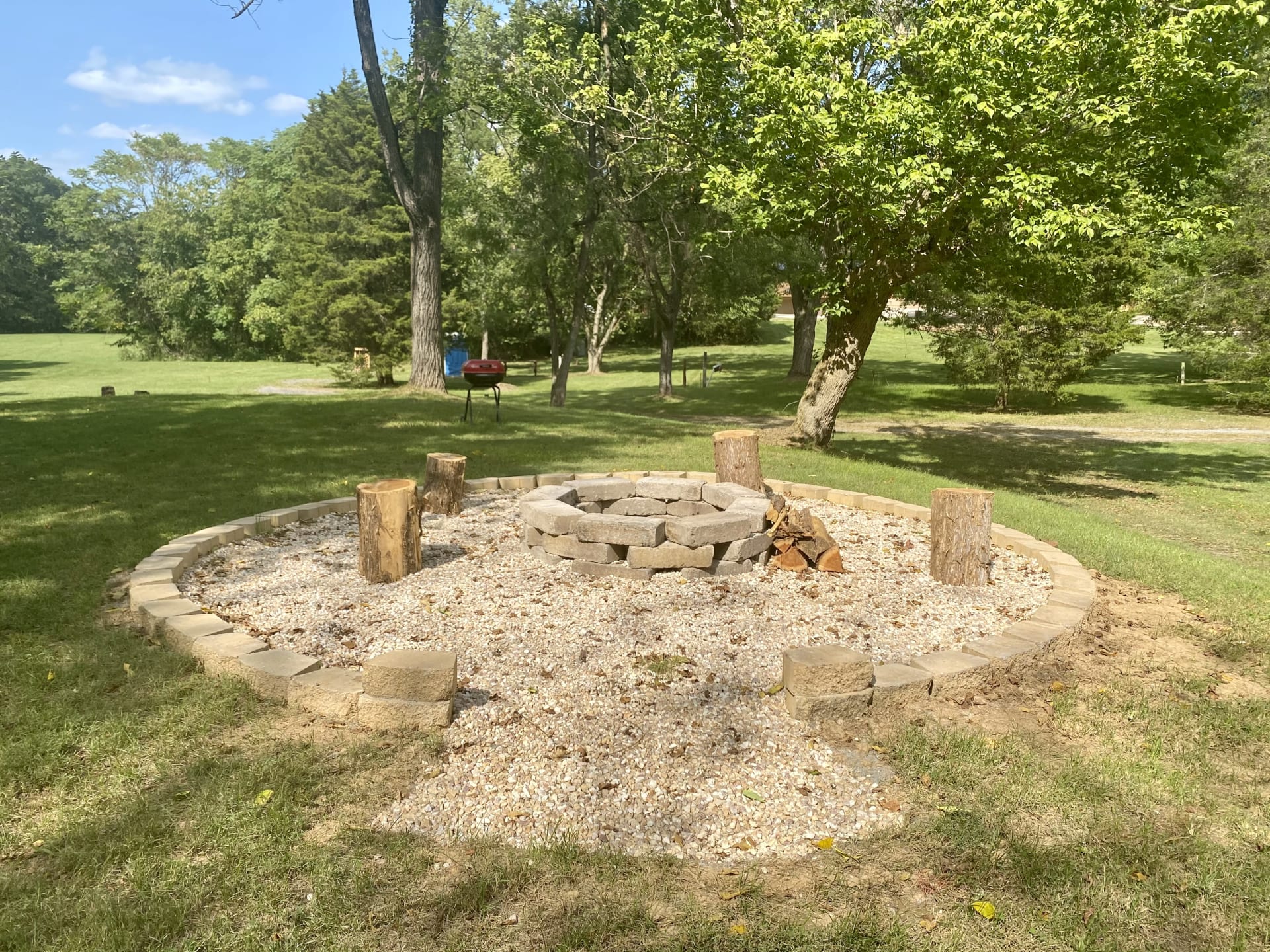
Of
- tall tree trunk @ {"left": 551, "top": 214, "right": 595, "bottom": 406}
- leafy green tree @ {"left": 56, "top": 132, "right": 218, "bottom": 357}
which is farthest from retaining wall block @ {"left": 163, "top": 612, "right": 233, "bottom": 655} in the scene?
leafy green tree @ {"left": 56, "top": 132, "right": 218, "bottom": 357}

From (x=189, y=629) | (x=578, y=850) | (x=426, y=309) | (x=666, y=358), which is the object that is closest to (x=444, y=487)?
(x=189, y=629)

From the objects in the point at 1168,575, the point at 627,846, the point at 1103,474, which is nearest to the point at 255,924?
the point at 627,846

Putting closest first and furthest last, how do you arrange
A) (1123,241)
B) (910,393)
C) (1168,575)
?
(1168,575) < (1123,241) < (910,393)

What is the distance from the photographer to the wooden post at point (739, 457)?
6.97 metres

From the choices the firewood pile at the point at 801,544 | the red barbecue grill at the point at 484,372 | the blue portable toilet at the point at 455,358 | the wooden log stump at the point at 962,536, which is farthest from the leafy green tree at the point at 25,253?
the wooden log stump at the point at 962,536

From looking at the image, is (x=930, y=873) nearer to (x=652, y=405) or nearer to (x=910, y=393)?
(x=652, y=405)

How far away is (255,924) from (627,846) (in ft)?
3.93

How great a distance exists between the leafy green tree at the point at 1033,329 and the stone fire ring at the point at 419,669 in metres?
14.8

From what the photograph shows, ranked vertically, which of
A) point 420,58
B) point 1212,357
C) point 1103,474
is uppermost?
Answer: point 420,58

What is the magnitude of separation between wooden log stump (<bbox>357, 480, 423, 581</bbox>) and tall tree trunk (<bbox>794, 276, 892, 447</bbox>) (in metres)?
7.33

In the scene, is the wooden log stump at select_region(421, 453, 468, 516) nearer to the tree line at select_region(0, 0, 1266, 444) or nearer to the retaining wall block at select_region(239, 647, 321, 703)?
the retaining wall block at select_region(239, 647, 321, 703)

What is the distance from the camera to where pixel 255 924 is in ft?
7.77

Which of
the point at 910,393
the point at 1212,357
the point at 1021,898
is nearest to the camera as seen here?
the point at 1021,898

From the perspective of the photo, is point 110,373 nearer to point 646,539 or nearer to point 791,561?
point 646,539
